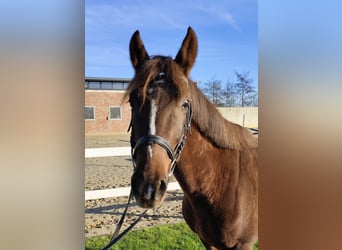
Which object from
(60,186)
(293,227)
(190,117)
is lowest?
(293,227)

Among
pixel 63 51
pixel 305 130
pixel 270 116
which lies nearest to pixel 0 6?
pixel 63 51

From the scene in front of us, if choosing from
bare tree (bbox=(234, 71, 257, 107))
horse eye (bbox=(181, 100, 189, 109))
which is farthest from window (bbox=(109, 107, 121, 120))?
bare tree (bbox=(234, 71, 257, 107))

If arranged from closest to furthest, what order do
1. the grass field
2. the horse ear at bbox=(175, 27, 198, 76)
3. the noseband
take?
1. the noseband
2. the horse ear at bbox=(175, 27, 198, 76)
3. the grass field

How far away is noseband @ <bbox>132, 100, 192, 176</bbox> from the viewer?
104 cm

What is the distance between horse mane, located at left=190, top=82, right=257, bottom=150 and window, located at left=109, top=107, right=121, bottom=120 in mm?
297

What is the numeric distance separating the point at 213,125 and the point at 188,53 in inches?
11.2

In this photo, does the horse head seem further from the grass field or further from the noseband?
the grass field

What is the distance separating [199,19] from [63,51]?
592 millimetres

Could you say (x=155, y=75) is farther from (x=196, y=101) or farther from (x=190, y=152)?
(x=190, y=152)

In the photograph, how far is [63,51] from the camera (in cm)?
124

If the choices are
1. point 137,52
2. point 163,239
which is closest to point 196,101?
point 137,52

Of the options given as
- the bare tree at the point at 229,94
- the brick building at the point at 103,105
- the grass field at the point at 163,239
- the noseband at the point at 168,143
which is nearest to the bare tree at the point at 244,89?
the bare tree at the point at 229,94

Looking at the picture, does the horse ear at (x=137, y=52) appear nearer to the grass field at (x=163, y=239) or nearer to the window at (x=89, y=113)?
the window at (x=89, y=113)

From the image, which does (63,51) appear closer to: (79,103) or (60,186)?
(79,103)
